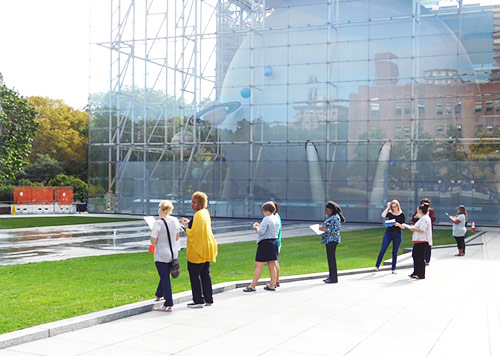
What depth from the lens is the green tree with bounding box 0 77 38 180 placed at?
3459 centimetres

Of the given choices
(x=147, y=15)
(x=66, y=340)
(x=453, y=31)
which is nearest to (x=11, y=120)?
(x=147, y=15)

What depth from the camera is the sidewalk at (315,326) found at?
6.89 metres

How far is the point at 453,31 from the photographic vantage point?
108ft

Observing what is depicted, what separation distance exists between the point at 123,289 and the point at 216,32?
3031cm

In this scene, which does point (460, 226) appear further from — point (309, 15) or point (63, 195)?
point (63, 195)

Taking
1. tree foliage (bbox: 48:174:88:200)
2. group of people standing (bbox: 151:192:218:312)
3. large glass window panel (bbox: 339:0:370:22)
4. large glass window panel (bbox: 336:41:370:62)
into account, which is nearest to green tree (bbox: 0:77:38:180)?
tree foliage (bbox: 48:174:88:200)

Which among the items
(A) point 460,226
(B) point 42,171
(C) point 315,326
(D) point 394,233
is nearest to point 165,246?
(C) point 315,326

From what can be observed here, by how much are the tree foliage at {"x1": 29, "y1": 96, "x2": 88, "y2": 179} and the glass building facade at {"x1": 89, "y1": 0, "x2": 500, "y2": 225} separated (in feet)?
72.6

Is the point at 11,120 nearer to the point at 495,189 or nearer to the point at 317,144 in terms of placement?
the point at 317,144

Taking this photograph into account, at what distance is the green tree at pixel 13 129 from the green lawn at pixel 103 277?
19716 mm

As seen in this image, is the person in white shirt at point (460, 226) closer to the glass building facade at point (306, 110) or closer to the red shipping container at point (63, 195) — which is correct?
the glass building facade at point (306, 110)

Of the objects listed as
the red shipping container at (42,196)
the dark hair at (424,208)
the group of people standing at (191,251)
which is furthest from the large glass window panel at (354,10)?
the group of people standing at (191,251)

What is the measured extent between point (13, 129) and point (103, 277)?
2608cm

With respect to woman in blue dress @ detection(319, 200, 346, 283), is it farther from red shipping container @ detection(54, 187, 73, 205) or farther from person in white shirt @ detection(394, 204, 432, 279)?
red shipping container @ detection(54, 187, 73, 205)
